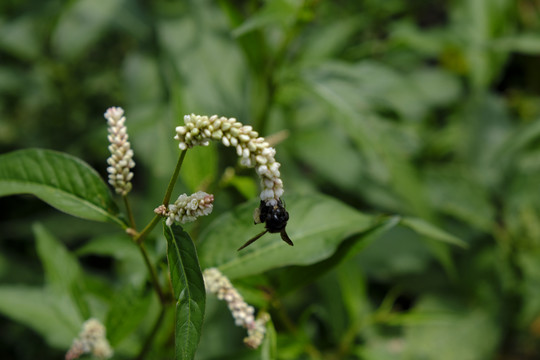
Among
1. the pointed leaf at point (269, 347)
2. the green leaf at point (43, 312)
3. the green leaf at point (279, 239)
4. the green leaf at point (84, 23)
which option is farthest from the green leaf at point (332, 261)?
the green leaf at point (84, 23)

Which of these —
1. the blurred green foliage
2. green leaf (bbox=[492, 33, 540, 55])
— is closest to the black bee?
the blurred green foliage

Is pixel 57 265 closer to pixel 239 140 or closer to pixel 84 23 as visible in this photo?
pixel 239 140

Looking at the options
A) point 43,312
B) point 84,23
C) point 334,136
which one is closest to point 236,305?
point 43,312

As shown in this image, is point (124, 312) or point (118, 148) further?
point (124, 312)

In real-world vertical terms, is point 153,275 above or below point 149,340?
above

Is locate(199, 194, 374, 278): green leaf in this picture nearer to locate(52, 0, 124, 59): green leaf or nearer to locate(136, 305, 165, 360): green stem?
locate(136, 305, 165, 360): green stem

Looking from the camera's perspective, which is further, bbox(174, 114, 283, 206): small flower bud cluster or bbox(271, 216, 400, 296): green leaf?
bbox(271, 216, 400, 296): green leaf
